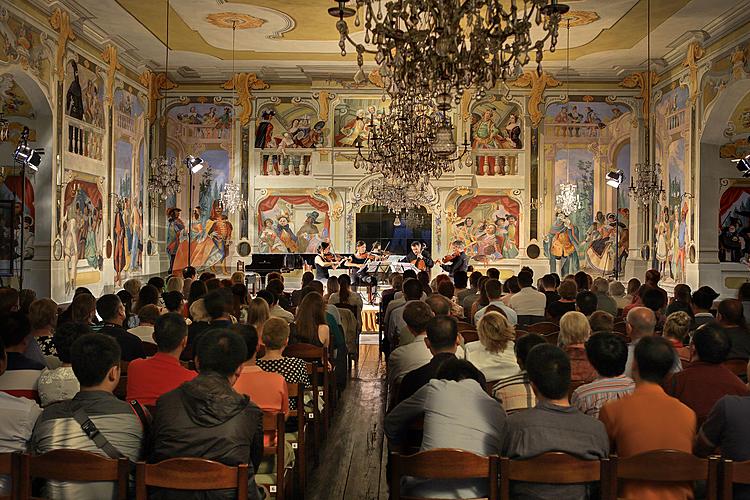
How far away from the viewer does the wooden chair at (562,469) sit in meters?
3.20

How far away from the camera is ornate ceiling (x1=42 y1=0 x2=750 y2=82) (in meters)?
15.3

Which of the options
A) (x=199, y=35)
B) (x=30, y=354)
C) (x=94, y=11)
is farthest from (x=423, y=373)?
(x=199, y=35)

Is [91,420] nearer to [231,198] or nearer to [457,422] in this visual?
[457,422]

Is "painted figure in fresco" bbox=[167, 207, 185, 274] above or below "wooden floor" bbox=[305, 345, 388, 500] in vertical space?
above

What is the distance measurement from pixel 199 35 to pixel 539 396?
16.0 m

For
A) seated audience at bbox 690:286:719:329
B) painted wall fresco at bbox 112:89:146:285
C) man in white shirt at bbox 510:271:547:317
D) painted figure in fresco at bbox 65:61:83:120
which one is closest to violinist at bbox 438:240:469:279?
painted wall fresco at bbox 112:89:146:285

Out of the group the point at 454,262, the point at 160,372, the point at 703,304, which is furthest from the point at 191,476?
the point at 454,262

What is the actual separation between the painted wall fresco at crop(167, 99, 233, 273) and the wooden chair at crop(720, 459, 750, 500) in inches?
725

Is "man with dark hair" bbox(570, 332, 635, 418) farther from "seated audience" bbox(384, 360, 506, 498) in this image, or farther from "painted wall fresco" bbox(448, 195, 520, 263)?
"painted wall fresco" bbox(448, 195, 520, 263)

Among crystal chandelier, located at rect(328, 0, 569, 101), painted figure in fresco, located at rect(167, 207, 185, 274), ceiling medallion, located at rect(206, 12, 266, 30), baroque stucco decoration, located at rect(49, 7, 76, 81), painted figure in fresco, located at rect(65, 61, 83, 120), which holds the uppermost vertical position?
ceiling medallion, located at rect(206, 12, 266, 30)

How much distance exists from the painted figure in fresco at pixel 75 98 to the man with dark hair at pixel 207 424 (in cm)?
1293

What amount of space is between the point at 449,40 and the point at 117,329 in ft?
11.3

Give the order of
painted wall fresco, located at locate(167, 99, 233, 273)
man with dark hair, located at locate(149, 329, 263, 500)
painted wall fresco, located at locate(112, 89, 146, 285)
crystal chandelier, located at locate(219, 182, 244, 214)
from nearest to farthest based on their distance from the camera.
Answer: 1. man with dark hair, located at locate(149, 329, 263, 500)
2. painted wall fresco, located at locate(112, 89, 146, 285)
3. crystal chandelier, located at locate(219, 182, 244, 214)
4. painted wall fresco, located at locate(167, 99, 233, 273)

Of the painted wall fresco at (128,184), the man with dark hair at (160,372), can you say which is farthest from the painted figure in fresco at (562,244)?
the man with dark hair at (160,372)
